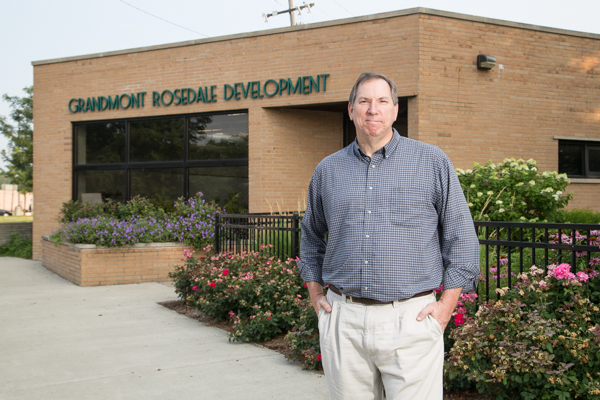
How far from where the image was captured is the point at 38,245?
14.2m

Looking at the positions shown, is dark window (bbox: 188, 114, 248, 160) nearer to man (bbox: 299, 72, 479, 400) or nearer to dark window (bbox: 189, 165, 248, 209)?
dark window (bbox: 189, 165, 248, 209)

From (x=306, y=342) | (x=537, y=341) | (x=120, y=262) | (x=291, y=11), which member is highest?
(x=291, y=11)

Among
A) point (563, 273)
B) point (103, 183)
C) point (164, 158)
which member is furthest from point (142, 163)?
point (563, 273)

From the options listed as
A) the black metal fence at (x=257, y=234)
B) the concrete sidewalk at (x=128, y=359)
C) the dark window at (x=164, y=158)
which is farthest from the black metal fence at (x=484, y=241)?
the dark window at (x=164, y=158)

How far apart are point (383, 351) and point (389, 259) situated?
1.19ft

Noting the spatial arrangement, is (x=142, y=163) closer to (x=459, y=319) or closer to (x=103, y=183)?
(x=103, y=183)

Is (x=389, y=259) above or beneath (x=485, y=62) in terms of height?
beneath

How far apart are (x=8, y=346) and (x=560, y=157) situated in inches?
425

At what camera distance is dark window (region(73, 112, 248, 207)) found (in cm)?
1254

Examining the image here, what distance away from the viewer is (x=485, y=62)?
35.1 feet

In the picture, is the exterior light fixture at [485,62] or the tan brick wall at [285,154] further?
the tan brick wall at [285,154]

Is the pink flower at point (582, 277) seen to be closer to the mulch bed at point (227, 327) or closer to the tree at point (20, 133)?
the mulch bed at point (227, 327)

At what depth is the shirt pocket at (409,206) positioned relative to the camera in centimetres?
227

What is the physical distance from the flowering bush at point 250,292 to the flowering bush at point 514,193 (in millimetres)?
3666
